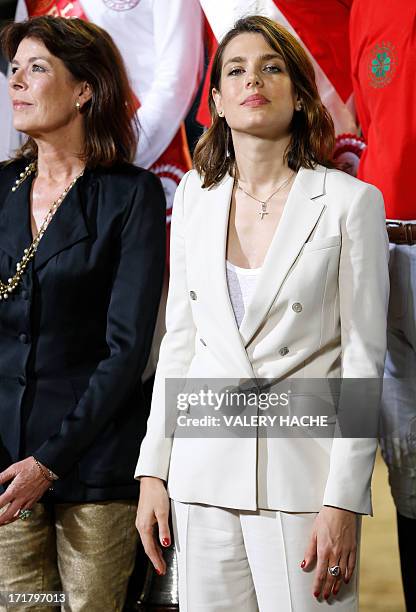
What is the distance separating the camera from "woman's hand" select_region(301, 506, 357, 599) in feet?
4.62

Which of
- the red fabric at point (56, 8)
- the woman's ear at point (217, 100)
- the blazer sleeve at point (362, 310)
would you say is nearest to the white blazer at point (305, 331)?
the blazer sleeve at point (362, 310)

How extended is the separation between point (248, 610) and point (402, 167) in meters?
0.94

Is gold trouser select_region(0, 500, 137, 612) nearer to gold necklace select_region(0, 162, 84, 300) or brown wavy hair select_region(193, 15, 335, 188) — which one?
gold necklace select_region(0, 162, 84, 300)

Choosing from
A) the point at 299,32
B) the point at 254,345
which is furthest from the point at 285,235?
the point at 299,32

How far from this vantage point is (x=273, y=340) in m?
1.47

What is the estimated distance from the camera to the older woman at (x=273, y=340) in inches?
56.7

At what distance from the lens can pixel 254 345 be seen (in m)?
1.49

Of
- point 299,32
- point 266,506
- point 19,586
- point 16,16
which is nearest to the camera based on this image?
point 266,506

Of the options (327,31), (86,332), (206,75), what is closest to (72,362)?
(86,332)

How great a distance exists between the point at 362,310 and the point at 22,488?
29.1 inches

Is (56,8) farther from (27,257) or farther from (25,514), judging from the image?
(25,514)

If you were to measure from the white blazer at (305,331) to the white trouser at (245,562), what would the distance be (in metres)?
0.03

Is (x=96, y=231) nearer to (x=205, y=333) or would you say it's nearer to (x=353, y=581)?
(x=205, y=333)

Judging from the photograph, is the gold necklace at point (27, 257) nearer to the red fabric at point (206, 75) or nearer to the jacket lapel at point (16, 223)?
the jacket lapel at point (16, 223)
